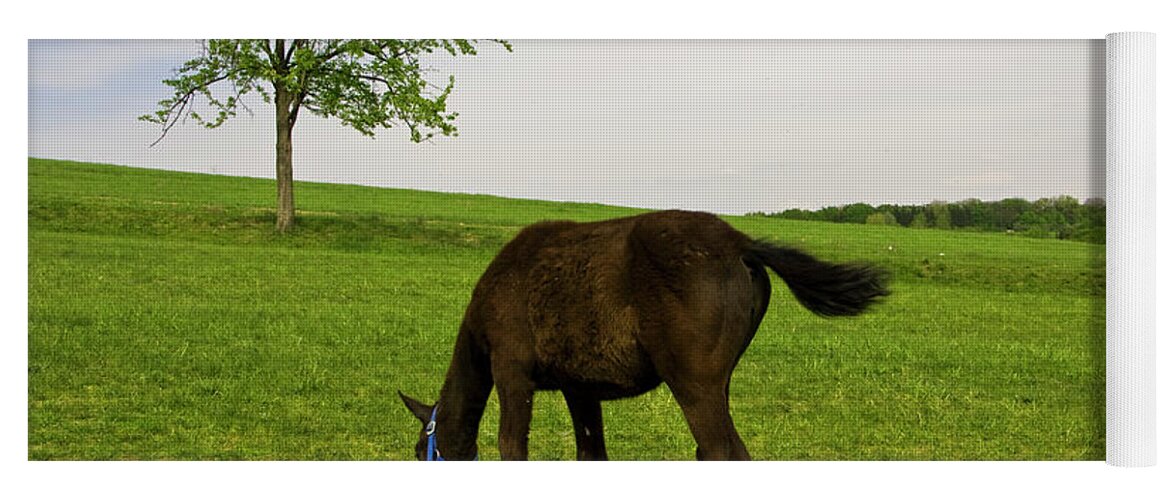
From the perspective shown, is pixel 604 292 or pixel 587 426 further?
pixel 587 426

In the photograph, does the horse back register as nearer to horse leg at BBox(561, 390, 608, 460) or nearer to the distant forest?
horse leg at BBox(561, 390, 608, 460)

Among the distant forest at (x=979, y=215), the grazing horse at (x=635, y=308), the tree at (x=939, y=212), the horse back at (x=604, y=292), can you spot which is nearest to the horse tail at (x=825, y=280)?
the grazing horse at (x=635, y=308)

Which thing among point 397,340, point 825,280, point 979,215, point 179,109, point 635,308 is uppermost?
point 179,109

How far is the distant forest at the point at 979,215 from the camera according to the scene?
6922mm

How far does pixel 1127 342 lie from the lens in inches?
246

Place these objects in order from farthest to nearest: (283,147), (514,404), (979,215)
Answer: (283,147) < (979,215) < (514,404)

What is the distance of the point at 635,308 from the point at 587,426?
837mm

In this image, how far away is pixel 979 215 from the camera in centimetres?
725

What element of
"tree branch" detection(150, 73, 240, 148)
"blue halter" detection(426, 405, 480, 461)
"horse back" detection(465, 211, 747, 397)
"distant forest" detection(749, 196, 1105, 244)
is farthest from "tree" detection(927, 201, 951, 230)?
"tree branch" detection(150, 73, 240, 148)

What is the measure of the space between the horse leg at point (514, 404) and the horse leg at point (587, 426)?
0.94 ft

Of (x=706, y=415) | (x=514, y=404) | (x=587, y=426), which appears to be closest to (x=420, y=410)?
(x=514, y=404)

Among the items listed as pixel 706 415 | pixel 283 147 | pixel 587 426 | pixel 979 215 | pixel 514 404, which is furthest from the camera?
pixel 283 147

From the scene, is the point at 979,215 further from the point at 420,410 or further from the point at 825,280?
the point at 420,410

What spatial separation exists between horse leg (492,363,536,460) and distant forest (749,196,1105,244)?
2.28 metres
